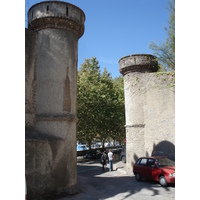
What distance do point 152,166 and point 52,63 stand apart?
A: 7.74 meters

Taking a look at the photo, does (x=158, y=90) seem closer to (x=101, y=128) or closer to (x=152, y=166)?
(x=152, y=166)

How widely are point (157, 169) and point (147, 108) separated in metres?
5.50

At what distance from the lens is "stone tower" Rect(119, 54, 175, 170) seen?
1598 centimetres

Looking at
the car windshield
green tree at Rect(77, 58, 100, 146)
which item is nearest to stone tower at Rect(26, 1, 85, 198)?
the car windshield

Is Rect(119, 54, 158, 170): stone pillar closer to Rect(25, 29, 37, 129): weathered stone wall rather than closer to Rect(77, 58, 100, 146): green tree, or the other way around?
Rect(25, 29, 37, 129): weathered stone wall

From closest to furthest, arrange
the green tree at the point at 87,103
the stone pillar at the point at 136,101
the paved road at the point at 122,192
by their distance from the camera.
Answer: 1. the paved road at the point at 122,192
2. the stone pillar at the point at 136,101
3. the green tree at the point at 87,103

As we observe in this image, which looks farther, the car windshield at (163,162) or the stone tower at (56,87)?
the car windshield at (163,162)

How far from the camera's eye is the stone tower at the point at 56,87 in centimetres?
1041


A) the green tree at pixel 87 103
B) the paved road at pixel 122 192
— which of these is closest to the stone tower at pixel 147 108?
the paved road at pixel 122 192

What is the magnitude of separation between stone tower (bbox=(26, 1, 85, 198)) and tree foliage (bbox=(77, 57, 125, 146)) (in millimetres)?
15429

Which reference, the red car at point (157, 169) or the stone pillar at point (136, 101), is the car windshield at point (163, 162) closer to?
the red car at point (157, 169)

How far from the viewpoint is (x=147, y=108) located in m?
17.2

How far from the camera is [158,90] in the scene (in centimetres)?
1661
